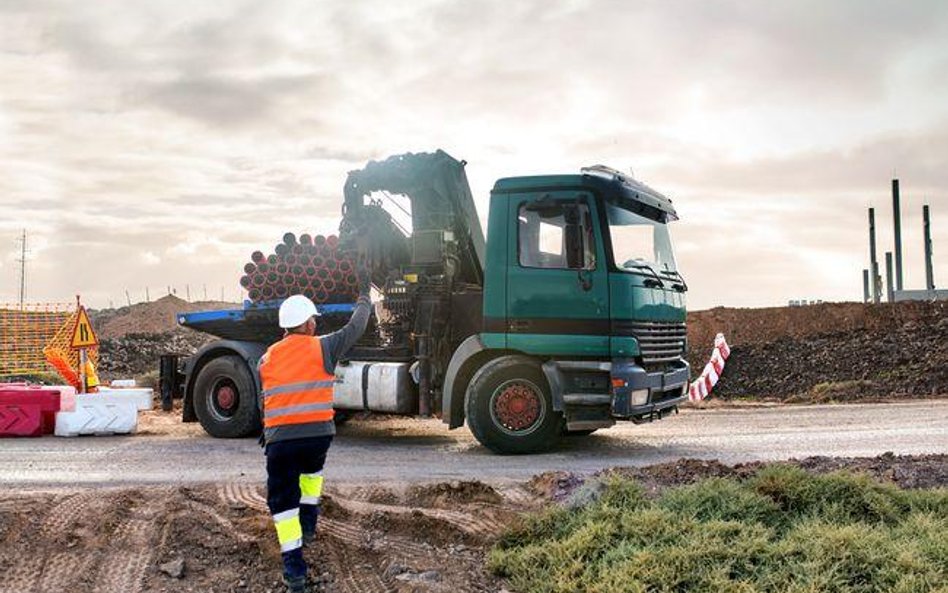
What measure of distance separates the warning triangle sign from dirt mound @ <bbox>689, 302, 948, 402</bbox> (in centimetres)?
1356

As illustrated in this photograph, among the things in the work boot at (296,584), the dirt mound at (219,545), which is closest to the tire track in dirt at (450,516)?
the dirt mound at (219,545)

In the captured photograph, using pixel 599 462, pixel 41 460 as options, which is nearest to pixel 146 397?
pixel 41 460

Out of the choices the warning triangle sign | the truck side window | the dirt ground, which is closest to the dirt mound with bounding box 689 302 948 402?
the truck side window

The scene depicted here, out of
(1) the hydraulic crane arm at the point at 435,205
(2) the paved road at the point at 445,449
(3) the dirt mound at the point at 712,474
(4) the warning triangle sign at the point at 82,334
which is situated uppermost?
(1) the hydraulic crane arm at the point at 435,205

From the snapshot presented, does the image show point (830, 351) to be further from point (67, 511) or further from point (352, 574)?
point (67, 511)

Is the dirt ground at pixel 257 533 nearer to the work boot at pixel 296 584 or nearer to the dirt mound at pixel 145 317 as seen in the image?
the work boot at pixel 296 584

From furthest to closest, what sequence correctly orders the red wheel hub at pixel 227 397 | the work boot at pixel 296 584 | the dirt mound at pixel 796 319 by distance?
the dirt mound at pixel 796 319, the red wheel hub at pixel 227 397, the work boot at pixel 296 584

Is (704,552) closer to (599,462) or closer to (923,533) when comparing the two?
(923,533)

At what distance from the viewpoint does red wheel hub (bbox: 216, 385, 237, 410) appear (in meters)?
12.8

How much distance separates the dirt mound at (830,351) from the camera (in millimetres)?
19188

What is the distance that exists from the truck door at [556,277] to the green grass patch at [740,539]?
A: 3.18m

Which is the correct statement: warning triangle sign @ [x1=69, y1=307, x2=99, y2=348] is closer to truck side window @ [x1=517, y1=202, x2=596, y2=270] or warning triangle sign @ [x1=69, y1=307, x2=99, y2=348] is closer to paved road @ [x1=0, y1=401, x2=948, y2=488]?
paved road @ [x1=0, y1=401, x2=948, y2=488]

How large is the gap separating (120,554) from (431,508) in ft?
7.87

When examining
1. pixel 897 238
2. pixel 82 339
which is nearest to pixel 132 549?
pixel 82 339
